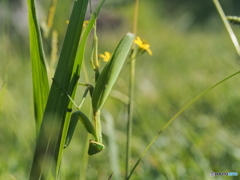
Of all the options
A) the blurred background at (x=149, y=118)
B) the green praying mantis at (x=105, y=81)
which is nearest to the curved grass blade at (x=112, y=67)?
the green praying mantis at (x=105, y=81)

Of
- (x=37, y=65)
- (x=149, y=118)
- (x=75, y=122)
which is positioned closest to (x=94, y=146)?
(x=75, y=122)

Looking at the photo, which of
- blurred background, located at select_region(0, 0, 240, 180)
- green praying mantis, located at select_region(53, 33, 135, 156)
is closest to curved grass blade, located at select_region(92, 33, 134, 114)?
green praying mantis, located at select_region(53, 33, 135, 156)

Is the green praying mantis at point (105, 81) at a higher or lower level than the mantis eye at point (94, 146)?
higher

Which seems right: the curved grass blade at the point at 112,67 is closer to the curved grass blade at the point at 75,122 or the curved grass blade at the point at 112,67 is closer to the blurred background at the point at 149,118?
the curved grass blade at the point at 75,122

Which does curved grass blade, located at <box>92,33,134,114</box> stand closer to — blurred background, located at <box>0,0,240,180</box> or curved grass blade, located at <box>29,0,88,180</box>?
curved grass blade, located at <box>29,0,88,180</box>

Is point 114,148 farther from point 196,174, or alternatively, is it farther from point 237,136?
point 237,136

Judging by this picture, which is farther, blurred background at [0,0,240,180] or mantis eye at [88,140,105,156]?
blurred background at [0,0,240,180]

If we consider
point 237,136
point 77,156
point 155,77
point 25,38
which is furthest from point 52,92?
point 155,77

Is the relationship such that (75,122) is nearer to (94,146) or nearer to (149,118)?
(94,146)
